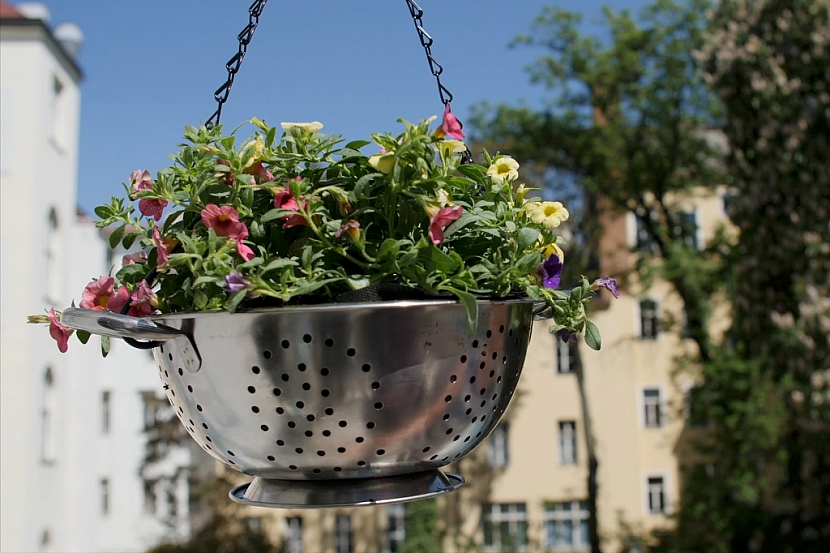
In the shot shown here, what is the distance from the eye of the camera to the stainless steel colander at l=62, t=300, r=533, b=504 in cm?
70

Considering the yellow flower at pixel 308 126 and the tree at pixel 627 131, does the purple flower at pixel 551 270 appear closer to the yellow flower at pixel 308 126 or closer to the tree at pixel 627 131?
the yellow flower at pixel 308 126

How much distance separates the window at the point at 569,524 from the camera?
15.9 meters

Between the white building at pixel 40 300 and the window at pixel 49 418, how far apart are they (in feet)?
0.04

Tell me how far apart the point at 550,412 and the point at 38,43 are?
11525 millimetres

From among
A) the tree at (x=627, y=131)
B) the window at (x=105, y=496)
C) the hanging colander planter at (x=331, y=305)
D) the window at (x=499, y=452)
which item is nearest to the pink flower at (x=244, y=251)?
the hanging colander planter at (x=331, y=305)

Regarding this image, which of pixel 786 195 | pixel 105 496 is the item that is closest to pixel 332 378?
pixel 786 195

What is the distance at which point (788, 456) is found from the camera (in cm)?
721

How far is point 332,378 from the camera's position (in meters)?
0.72

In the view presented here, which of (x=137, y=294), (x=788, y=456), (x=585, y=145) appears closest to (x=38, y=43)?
(x=585, y=145)

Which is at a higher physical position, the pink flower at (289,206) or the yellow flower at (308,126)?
the yellow flower at (308,126)

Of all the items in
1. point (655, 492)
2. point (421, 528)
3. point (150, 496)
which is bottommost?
point (421, 528)

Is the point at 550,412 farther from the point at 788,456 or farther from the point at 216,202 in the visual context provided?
the point at 216,202

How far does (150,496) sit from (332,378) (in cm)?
1393

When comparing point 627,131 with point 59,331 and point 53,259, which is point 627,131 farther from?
point 59,331
